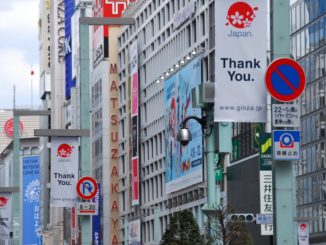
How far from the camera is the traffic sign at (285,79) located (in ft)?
79.1

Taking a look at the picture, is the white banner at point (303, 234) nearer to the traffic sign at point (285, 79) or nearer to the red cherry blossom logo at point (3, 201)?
the red cherry blossom logo at point (3, 201)

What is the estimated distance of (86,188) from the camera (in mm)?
41750

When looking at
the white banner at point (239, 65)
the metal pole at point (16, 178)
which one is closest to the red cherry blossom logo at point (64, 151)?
the white banner at point (239, 65)

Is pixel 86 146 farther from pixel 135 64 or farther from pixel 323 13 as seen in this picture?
pixel 135 64

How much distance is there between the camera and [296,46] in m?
94.9

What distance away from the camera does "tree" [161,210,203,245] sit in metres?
38.8

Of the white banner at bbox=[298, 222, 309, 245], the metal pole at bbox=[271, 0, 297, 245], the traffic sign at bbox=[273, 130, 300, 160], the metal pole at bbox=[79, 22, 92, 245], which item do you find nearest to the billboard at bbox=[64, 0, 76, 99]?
the white banner at bbox=[298, 222, 309, 245]

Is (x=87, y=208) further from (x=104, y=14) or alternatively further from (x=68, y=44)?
(x=68, y=44)

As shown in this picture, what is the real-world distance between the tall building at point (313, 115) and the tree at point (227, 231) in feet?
168

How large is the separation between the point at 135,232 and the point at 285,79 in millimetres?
120108

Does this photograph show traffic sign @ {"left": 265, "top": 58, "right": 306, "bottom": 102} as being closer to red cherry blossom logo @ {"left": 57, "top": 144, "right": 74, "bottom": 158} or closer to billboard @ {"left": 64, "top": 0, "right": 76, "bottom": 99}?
red cherry blossom logo @ {"left": 57, "top": 144, "right": 74, "bottom": 158}

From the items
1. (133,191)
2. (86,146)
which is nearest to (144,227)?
(133,191)

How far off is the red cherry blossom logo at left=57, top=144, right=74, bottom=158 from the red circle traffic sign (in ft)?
3.82

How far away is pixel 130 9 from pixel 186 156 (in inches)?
1499
